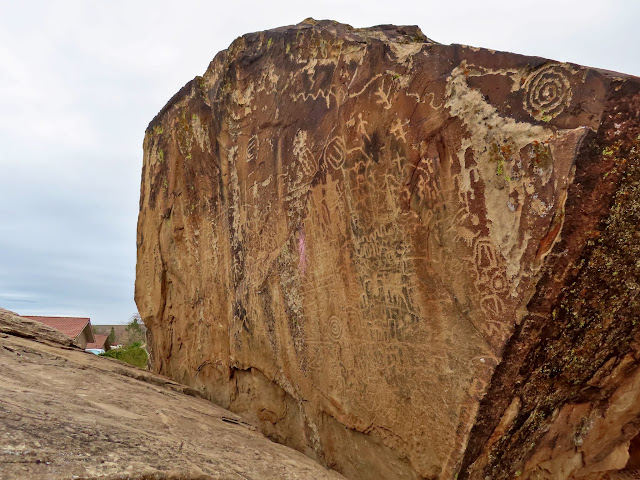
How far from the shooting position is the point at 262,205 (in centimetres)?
362

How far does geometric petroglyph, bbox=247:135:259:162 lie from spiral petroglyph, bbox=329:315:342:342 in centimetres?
149

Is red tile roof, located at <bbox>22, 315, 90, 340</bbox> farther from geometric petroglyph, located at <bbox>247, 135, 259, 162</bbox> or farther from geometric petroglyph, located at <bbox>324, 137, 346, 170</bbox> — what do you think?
geometric petroglyph, located at <bbox>324, 137, 346, 170</bbox>

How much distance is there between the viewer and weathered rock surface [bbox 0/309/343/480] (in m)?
1.75

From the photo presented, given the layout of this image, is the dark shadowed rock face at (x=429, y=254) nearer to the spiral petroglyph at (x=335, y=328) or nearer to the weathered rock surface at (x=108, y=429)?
the spiral petroglyph at (x=335, y=328)

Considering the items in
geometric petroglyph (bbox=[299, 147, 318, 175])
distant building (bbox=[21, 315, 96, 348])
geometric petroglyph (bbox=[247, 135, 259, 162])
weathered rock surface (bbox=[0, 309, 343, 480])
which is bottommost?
distant building (bbox=[21, 315, 96, 348])

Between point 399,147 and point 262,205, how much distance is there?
53.0 inches

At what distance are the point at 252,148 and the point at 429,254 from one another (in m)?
1.87

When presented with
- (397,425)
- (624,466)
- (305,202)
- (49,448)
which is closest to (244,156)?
(305,202)

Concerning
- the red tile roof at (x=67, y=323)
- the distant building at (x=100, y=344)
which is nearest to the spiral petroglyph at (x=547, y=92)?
the red tile roof at (x=67, y=323)

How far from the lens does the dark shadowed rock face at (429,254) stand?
2.08m

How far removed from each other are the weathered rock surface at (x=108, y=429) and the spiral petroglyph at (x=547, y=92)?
2.12 m

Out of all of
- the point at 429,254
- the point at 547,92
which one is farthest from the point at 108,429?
the point at 547,92

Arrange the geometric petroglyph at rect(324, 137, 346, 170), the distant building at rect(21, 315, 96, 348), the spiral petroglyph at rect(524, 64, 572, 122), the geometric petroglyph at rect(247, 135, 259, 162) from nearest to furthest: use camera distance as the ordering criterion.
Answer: the spiral petroglyph at rect(524, 64, 572, 122)
the geometric petroglyph at rect(324, 137, 346, 170)
the geometric petroglyph at rect(247, 135, 259, 162)
the distant building at rect(21, 315, 96, 348)

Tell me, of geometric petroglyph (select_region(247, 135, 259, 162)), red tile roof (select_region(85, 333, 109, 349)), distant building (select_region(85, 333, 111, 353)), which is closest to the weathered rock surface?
geometric petroglyph (select_region(247, 135, 259, 162))
